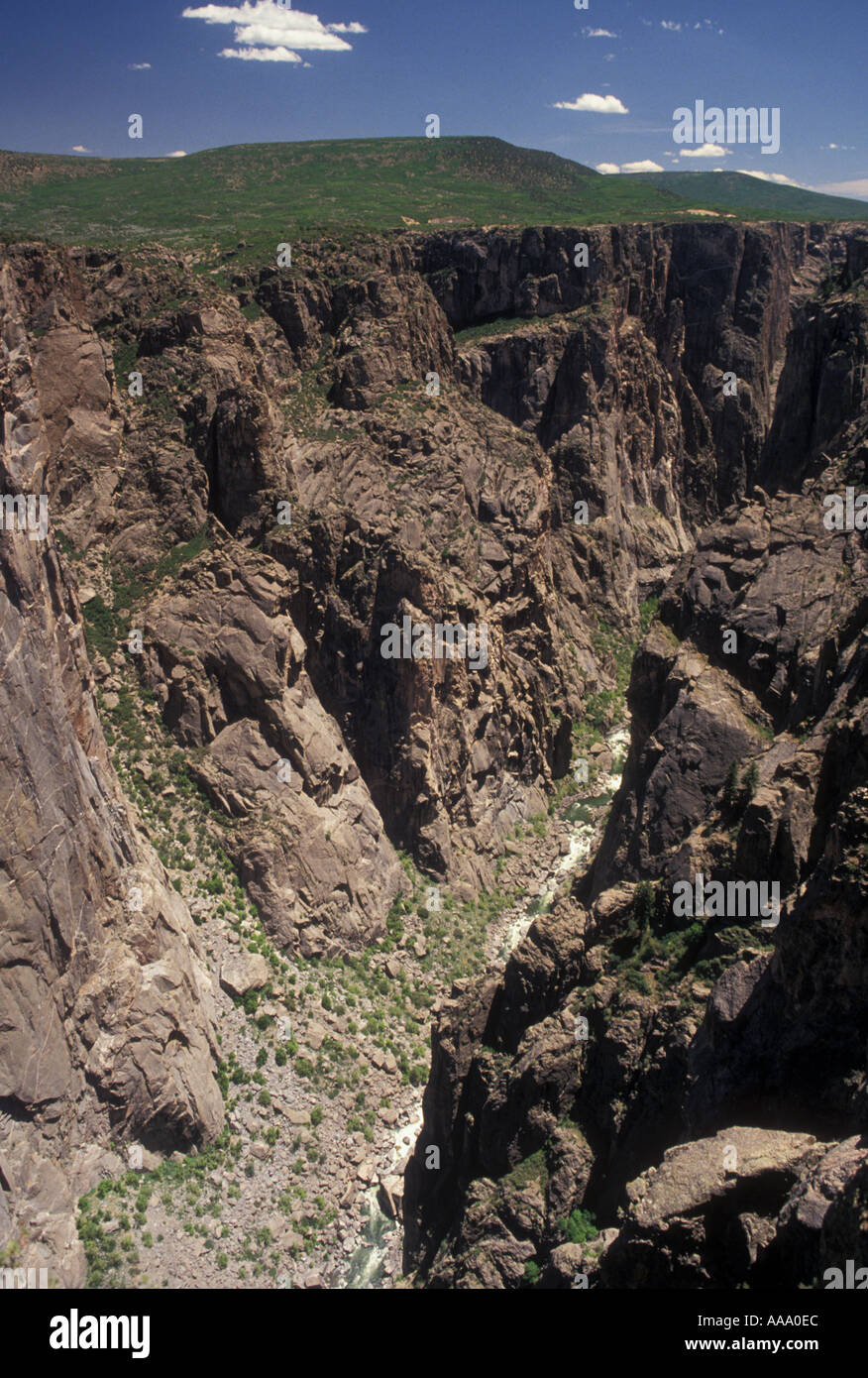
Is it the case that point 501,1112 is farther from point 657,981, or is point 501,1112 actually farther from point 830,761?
point 830,761

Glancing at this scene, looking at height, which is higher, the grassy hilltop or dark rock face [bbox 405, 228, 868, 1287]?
the grassy hilltop

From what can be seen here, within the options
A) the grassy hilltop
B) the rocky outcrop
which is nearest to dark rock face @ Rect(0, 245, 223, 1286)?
the rocky outcrop

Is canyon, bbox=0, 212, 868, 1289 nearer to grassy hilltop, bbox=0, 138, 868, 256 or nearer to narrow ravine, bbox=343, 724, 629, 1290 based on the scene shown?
narrow ravine, bbox=343, 724, 629, 1290

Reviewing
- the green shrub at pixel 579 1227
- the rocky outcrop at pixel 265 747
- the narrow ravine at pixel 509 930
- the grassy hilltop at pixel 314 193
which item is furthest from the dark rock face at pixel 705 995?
the grassy hilltop at pixel 314 193

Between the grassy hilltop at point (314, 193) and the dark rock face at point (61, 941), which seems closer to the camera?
the dark rock face at point (61, 941)

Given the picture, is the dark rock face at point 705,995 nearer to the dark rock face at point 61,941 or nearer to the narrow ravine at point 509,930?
the narrow ravine at point 509,930

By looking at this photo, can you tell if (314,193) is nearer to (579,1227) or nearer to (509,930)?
(509,930)

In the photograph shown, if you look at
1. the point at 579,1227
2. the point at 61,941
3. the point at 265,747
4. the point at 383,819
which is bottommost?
the point at 579,1227

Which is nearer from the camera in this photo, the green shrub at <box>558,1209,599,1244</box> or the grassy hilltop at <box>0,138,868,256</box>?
the green shrub at <box>558,1209,599,1244</box>

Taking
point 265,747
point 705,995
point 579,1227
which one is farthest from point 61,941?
point 705,995
